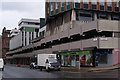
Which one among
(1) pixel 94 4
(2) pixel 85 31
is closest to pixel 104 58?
(2) pixel 85 31

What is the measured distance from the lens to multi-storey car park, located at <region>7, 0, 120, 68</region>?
34.5 meters

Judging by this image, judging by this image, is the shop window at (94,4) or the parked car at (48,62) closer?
the parked car at (48,62)

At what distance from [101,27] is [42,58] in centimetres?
1156

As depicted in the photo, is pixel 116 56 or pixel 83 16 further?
pixel 83 16

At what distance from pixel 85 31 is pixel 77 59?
7.01 meters

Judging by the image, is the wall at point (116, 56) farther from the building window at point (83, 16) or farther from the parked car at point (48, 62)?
the building window at point (83, 16)

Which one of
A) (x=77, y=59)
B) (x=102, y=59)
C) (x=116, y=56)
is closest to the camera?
(x=116, y=56)

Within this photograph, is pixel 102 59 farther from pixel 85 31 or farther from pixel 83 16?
pixel 83 16

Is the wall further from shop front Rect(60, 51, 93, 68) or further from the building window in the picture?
the building window

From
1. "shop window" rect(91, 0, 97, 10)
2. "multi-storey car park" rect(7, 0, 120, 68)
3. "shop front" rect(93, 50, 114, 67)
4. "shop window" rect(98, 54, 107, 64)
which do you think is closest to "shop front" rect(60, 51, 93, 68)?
"multi-storey car park" rect(7, 0, 120, 68)

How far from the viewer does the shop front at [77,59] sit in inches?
1487

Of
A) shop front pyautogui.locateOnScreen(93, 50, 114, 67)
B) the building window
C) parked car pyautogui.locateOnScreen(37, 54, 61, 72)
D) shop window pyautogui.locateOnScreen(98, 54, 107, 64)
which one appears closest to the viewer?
parked car pyautogui.locateOnScreen(37, 54, 61, 72)

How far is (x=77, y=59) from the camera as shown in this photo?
4262 centimetres

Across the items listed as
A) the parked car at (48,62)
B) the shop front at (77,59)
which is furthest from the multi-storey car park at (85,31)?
the parked car at (48,62)
